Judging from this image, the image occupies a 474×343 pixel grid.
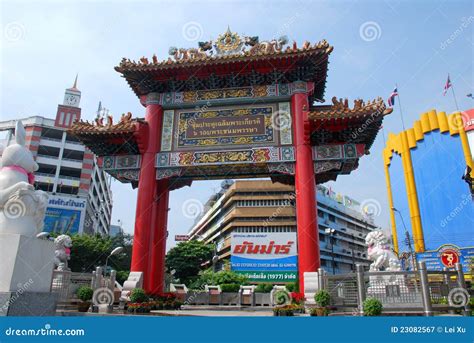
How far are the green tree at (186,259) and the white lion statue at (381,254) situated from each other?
35.5 m

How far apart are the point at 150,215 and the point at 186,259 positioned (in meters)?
33.0

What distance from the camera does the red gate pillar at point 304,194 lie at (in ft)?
42.4

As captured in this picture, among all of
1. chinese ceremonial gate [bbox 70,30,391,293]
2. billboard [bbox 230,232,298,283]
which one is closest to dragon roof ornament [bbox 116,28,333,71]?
chinese ceremonial gate [bbox 70,30,391,293]

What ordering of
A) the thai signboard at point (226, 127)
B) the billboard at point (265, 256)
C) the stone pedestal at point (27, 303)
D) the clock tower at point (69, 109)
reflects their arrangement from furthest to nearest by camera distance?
the clock tower at point (69, 109) → the billboard at point (265, 256) → the thai signboard at point (226, 127) → the stone pedestal at point (27, 303)

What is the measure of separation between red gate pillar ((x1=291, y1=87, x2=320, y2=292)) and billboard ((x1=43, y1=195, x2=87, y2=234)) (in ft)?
126

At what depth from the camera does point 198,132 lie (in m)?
15.4

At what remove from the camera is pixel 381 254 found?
11.5 m

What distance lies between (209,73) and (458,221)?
30177 mm

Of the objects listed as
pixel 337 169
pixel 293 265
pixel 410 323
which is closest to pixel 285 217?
pixel 293 265

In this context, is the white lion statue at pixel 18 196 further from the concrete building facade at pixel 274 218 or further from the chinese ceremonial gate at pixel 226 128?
the concrete building facade at pixel 274 218

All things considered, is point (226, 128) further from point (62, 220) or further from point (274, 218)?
point (274, 218)

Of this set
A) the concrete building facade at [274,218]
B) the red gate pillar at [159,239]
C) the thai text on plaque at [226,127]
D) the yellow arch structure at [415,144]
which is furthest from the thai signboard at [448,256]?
the red gate pillar at [159,239]

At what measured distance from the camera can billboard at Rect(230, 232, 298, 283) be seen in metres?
41.7

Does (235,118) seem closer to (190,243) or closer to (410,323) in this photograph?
(410,323)
